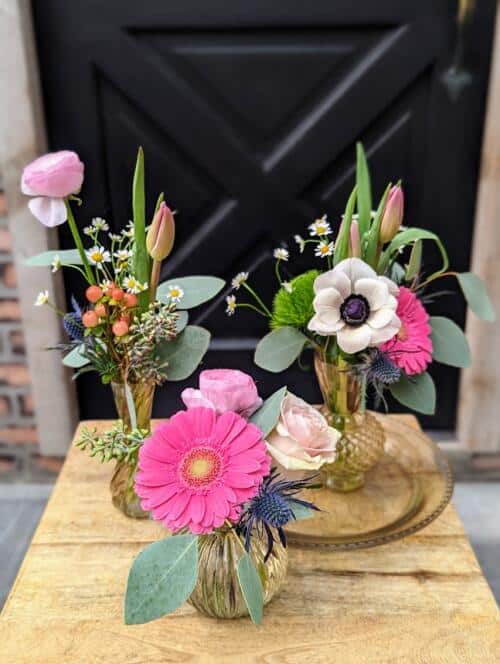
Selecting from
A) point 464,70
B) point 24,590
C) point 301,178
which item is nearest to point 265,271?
point 301,178

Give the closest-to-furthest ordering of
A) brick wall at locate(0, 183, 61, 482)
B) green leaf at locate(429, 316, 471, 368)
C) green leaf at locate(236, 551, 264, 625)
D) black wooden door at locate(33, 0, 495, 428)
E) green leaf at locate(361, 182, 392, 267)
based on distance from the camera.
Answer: green leaf at locate(236, 551, 264, 625) < green leaf at locate(361, 182, 392, 267) < green leaf at locate(429, 316, 471, 368) < black wooden door at locate(33, 0, 495, 428) < brick wall at locate(0, 183, 61, 482)

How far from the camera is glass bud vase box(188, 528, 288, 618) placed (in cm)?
81

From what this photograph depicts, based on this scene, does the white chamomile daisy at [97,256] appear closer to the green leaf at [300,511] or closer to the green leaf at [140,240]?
the green leaf at [140,240]

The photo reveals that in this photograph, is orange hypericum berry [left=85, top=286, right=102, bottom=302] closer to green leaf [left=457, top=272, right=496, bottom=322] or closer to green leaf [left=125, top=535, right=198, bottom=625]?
green leaf [left=125, top=535, right=198, bottom=625]

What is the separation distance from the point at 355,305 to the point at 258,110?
1011 mm

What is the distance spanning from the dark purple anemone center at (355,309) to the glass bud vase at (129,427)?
294 millimetres

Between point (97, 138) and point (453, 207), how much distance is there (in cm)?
94

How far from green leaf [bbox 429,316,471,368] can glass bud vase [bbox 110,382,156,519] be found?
1.43ft

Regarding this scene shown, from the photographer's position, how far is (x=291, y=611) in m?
0.87

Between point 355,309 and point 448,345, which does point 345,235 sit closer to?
point 355,309

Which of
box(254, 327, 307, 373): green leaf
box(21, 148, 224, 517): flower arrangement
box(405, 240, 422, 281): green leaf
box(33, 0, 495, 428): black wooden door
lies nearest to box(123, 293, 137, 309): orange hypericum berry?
box(21, 148, 224, 517): flower arrangement

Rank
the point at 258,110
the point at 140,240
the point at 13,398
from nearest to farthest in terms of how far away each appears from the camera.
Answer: the point at 140,240
the point at 258,110
the point at 13,398

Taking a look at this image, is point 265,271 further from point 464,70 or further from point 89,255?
point 89,255

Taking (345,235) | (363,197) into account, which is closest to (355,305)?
(345,235)
